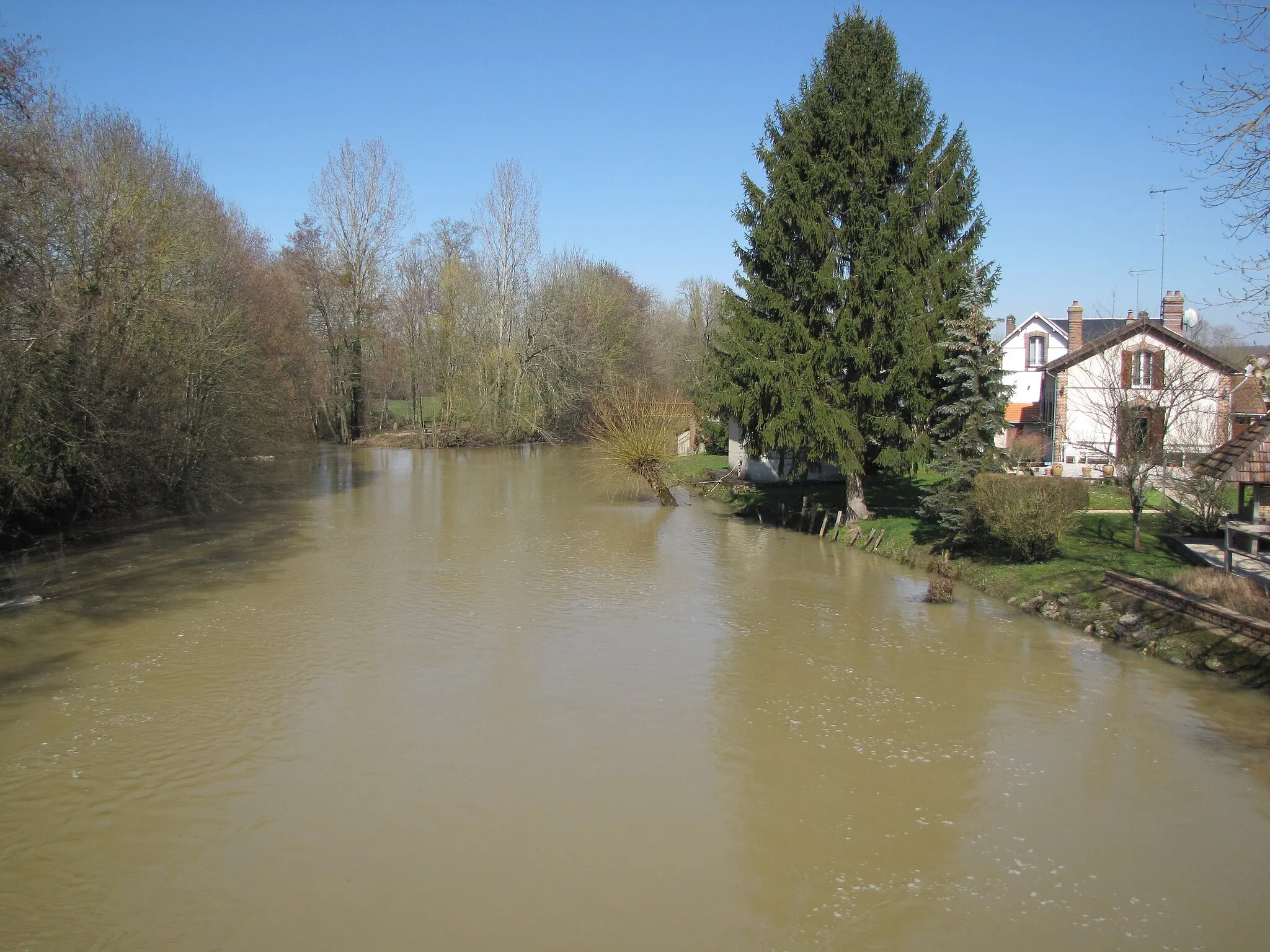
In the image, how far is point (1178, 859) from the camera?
7508 mm

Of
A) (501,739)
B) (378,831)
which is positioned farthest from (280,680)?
(378,831)

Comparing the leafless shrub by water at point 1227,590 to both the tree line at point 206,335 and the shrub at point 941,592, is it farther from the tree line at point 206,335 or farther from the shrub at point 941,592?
the tree line at point 206,335

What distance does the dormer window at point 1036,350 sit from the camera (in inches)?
1522

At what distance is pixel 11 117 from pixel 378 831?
1278 cm

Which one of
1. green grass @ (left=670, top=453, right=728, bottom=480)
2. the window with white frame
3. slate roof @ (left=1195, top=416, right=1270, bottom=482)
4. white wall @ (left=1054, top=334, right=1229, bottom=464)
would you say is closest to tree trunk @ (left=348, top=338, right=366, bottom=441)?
green grass @ (left=670, top=453, right=728, bottom=480)

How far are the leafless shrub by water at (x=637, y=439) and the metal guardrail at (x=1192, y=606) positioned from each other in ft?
46.9

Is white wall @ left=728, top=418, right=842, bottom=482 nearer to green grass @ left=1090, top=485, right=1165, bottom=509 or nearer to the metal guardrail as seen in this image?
green grass @ left=1090, top=485, right=1165, bottom=509

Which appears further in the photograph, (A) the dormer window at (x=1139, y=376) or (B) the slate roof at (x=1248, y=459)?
(A) the dormer window at (x=1139, y=376)

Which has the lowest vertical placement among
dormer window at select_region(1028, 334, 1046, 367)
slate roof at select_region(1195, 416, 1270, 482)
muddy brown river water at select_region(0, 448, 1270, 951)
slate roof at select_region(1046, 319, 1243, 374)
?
muddy brown river water at select_region(0, 448, 1270, 951)

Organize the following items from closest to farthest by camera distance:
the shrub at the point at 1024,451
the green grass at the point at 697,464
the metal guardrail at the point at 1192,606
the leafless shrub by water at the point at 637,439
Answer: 1. the metal guardrail at the point at 1192,606
2. the shrub at the point at 1024,451
3. the leafless shrub by water at the point at 637,439
4. the green grass at the point at 697,464

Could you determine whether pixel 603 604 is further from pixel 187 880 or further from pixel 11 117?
pixel 11 117

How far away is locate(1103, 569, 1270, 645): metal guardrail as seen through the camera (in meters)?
11.3

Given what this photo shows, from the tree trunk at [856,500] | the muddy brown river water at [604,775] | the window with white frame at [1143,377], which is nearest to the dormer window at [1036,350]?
the window with white frame at [1143,377]

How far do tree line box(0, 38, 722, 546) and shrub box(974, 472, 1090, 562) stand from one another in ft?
52.8
